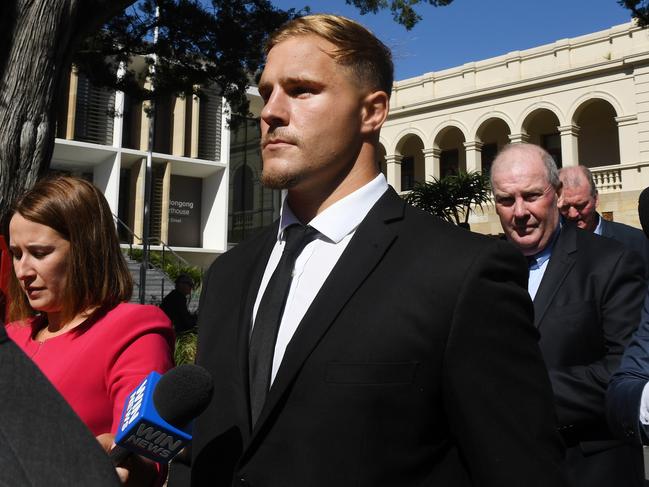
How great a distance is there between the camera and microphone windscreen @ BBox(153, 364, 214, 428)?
1467 millimetres

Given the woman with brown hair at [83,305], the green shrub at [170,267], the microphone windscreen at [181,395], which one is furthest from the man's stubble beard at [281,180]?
the green shrub at [170,267]

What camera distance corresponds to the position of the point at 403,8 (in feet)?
37.0

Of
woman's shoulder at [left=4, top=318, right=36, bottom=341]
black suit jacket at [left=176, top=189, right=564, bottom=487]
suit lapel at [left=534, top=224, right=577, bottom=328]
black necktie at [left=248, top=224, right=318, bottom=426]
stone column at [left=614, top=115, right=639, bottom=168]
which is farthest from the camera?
stone column at [left=614, top=115, right=639, bottom=168]

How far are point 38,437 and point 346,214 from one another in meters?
1.24

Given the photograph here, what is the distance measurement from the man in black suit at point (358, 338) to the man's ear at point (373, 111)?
0.02m

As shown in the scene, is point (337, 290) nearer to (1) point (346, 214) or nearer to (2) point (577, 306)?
(1) point (346, 214)

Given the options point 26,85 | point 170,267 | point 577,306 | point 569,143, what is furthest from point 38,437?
point 569,143

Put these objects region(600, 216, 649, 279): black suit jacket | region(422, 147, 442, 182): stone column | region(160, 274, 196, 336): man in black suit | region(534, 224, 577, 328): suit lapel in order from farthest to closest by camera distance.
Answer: region(422, 147, 442, 182): stone column, region(160, 274, 196, 336): man in black suit, region(600, 216, 649, 279): black suit jacket, region(534, 224, 577, 328): suit lapel

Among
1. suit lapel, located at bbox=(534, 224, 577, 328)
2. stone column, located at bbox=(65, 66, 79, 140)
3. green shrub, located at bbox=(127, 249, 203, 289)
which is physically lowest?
suit lapel, located at bbox=(534, 224, 577, 328)

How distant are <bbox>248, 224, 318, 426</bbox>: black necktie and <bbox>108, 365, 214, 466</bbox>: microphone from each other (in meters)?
0.22

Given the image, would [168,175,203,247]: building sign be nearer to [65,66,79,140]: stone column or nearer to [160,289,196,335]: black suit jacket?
[65,66,79,140]: stone column

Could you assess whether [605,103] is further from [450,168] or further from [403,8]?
[403,8]

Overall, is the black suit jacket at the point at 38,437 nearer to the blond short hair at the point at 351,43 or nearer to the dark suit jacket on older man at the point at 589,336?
the blond short hair at the point at 351,43

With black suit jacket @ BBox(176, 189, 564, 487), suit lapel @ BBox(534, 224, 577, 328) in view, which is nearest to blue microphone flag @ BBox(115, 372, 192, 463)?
black suit jacket @ BBox(176, 189, 564, 487)
